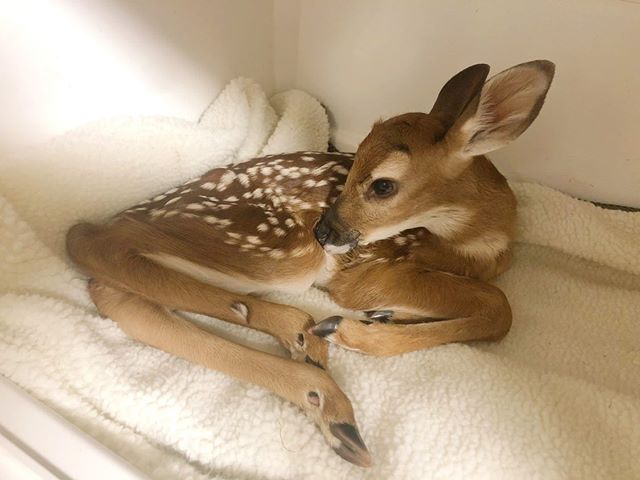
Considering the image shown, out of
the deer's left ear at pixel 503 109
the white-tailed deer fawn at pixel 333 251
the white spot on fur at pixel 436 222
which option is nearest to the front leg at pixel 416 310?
the white-tailed deer fawn at pixel 333 251

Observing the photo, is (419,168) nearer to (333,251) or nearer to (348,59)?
(333,251)

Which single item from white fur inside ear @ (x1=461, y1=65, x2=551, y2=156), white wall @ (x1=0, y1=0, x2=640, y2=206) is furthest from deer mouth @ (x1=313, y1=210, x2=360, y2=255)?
white wall @ (x1=0, y1=0, x2=640, y2=206)

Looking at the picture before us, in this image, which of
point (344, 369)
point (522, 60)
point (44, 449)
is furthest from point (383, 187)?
point (44, 449)

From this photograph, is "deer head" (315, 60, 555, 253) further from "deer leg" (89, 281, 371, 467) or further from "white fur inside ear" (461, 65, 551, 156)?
"deer leg" (89, 281, 371, 467)

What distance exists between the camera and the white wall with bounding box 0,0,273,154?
4.33ft

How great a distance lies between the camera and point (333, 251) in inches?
57.6

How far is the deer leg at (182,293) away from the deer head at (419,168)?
9.0 inches

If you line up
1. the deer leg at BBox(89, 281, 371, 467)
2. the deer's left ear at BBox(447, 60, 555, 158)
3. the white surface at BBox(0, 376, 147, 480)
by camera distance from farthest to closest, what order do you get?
the deer leg at BBox(89, 281, 371, 467) → the deer's left ear at BBox(447, 60, 555, 158) → the white surface at BBox(0, 376, 147, 480)

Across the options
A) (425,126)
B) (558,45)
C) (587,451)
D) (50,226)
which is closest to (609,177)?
(558,45)

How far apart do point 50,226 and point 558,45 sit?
145 centimetres

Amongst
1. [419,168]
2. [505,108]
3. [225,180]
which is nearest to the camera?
[505,108]

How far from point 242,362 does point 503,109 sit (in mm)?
823

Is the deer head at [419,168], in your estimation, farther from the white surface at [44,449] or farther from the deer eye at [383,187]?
the white surface at [44,449]

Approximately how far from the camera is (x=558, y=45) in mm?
1595
